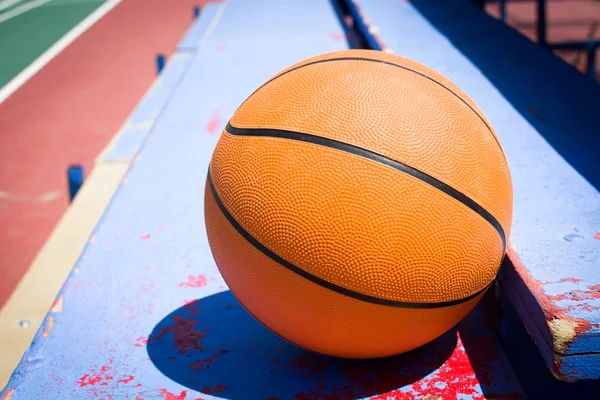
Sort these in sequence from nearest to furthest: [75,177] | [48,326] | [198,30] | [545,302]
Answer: [545,302] → [48,326] → [75,177] → [198,30]

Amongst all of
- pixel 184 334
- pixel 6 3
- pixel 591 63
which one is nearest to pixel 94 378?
pixel 184 334

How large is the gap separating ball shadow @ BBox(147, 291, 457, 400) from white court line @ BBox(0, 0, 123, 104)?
602cm

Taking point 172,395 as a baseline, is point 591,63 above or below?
below

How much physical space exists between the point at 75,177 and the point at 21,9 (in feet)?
29.8

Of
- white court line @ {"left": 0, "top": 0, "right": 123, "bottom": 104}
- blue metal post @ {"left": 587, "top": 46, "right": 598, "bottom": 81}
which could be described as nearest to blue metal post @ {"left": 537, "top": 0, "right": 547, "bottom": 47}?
blue metal post @ {"left": 587, "top": 46, "right": 598, "bottom": 81}

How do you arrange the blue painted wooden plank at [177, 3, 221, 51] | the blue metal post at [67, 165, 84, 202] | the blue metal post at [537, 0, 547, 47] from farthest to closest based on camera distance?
the blue metal post at [537, 0, 547, 47] < the blue painted wooden plank at [177, 3, 221, 51] < the blue metal post at [67, 165, 84, 202]

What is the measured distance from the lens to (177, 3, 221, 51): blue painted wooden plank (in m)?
6.14

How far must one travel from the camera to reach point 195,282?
99.7 inches

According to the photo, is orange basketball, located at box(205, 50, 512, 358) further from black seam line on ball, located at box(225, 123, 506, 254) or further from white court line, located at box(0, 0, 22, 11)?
white court line, located at box(0, 0, 22, 11)

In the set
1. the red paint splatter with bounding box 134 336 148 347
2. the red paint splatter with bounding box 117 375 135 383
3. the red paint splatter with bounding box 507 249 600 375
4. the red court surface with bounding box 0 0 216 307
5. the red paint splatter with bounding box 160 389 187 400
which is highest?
the red paint splatter with bounding box 507 249 600 375

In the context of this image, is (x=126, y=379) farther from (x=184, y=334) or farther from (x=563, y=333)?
(x=563, y=333)

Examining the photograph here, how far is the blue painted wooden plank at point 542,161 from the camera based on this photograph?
1711mm

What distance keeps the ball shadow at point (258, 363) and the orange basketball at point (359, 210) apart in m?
0.12

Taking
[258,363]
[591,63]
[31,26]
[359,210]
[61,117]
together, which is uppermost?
[359,210]
